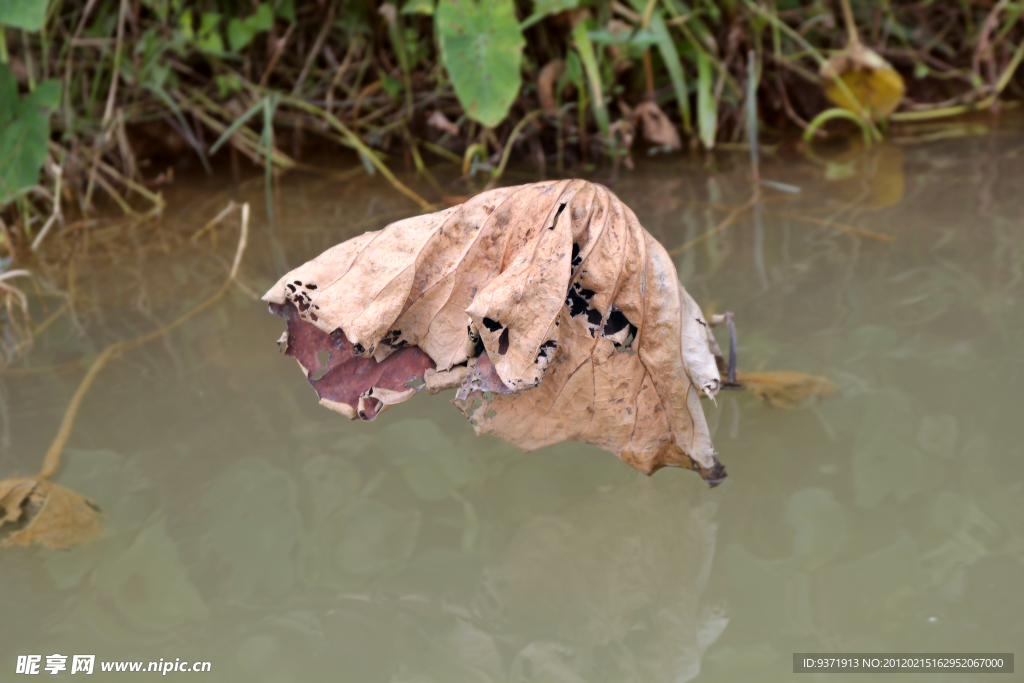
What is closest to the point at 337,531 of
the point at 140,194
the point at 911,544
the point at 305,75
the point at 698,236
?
the point at 911,544

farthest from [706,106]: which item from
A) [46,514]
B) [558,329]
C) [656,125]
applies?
[46,514]

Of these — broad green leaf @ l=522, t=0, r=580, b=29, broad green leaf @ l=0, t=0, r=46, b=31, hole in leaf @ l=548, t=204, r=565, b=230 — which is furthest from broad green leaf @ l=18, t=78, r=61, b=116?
hole in leaf @ l=548, t=204, r=565, b=230

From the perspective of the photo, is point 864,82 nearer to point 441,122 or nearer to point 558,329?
point 441,122

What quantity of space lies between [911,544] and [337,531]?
0.71 m

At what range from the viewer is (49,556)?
991mm

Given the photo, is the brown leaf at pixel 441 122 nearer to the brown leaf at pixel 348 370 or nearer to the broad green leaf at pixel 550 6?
the broad green leaf at pixel 550 6

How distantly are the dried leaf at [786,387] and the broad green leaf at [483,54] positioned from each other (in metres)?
1.29

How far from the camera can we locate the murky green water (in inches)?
33.3

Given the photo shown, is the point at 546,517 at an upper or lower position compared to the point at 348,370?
lower

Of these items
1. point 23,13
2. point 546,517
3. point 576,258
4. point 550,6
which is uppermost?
point 23,13

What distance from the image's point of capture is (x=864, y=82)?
2629mm

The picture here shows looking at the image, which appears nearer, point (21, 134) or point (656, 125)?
point (21, 134)

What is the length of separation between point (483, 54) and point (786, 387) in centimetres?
149

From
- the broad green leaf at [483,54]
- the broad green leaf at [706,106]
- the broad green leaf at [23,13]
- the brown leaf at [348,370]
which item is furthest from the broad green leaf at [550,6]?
the brown leaf at [348,370]
